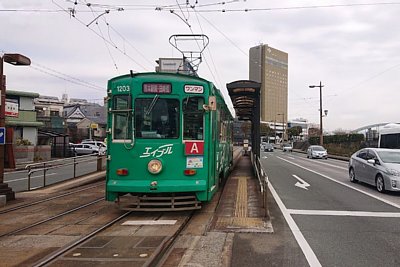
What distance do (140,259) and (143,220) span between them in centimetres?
279

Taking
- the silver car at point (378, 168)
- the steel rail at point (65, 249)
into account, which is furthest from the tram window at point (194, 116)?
the silver car at point (378, 168)

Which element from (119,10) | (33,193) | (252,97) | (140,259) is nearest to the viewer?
(140,259)

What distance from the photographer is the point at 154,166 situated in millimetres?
8391

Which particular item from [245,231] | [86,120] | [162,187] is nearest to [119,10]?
[162,187]

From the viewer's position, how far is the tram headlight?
8.38 metres

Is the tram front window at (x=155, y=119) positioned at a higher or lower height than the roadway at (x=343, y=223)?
higher

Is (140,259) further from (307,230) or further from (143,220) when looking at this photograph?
(307,230)

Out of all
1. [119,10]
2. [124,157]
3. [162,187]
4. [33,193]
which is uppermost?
[119,10]

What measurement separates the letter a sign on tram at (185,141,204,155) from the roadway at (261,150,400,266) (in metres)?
2.41

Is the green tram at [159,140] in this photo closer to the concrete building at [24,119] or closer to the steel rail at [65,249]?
the steel rail at [65,249]

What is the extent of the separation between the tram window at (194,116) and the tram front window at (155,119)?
9.8 inches

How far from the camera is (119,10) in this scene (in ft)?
49.6

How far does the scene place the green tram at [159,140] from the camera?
8422 millimetres

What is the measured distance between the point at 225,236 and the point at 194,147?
7.62 feet
